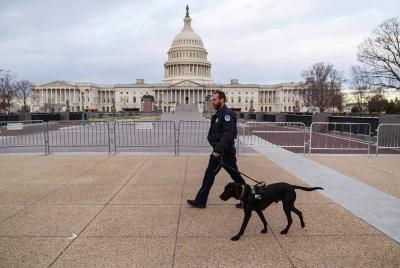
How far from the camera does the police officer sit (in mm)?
5500

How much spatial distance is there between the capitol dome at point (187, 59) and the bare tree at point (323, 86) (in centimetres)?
7316

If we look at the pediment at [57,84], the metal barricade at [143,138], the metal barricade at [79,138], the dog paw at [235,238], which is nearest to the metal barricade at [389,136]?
the metal barricade at [143,138]

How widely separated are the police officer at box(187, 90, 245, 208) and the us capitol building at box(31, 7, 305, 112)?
11595 cm

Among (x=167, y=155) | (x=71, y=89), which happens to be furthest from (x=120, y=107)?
(x=167, y=155)

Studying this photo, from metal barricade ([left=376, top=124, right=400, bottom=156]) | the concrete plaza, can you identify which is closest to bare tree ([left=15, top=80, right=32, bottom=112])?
the concrete plaza

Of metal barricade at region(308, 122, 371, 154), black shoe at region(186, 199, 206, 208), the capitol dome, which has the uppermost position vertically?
the capitol dome

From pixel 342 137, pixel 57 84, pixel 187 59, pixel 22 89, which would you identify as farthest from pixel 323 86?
pixel 57 84

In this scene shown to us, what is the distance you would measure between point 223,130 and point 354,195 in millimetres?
3368

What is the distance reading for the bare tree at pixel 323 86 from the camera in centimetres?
5716

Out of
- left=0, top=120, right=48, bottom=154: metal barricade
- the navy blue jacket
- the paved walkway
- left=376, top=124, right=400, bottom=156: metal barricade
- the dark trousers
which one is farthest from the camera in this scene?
left=376, top=124, right=400, bottom=156: metal barricade

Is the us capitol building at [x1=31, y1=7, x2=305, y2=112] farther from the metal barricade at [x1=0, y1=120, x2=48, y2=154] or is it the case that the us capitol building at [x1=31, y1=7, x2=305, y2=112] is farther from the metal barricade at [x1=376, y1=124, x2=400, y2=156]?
Answer: the metal barricade at [x1=376, y1=124, x2=400, y2=156]

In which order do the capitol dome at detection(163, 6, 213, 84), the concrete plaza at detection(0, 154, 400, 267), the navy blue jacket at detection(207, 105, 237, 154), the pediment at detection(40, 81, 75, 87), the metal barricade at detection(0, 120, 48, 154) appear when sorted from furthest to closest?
the pediment at detection(40, 81, 75, 87) < the capitol dome at detection(163, 6, 213, 84) < the metal barricade at detection(0, 120, 48, 154) < the navy blue jacket at detection(207, 105, 237, 154) < the concrete plaza at detection(0, 154, 400, 267)

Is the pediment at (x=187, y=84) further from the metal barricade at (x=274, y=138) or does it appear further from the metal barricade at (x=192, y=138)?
the metal barricade at (x=274, y=138)

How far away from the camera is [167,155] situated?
470 inches
